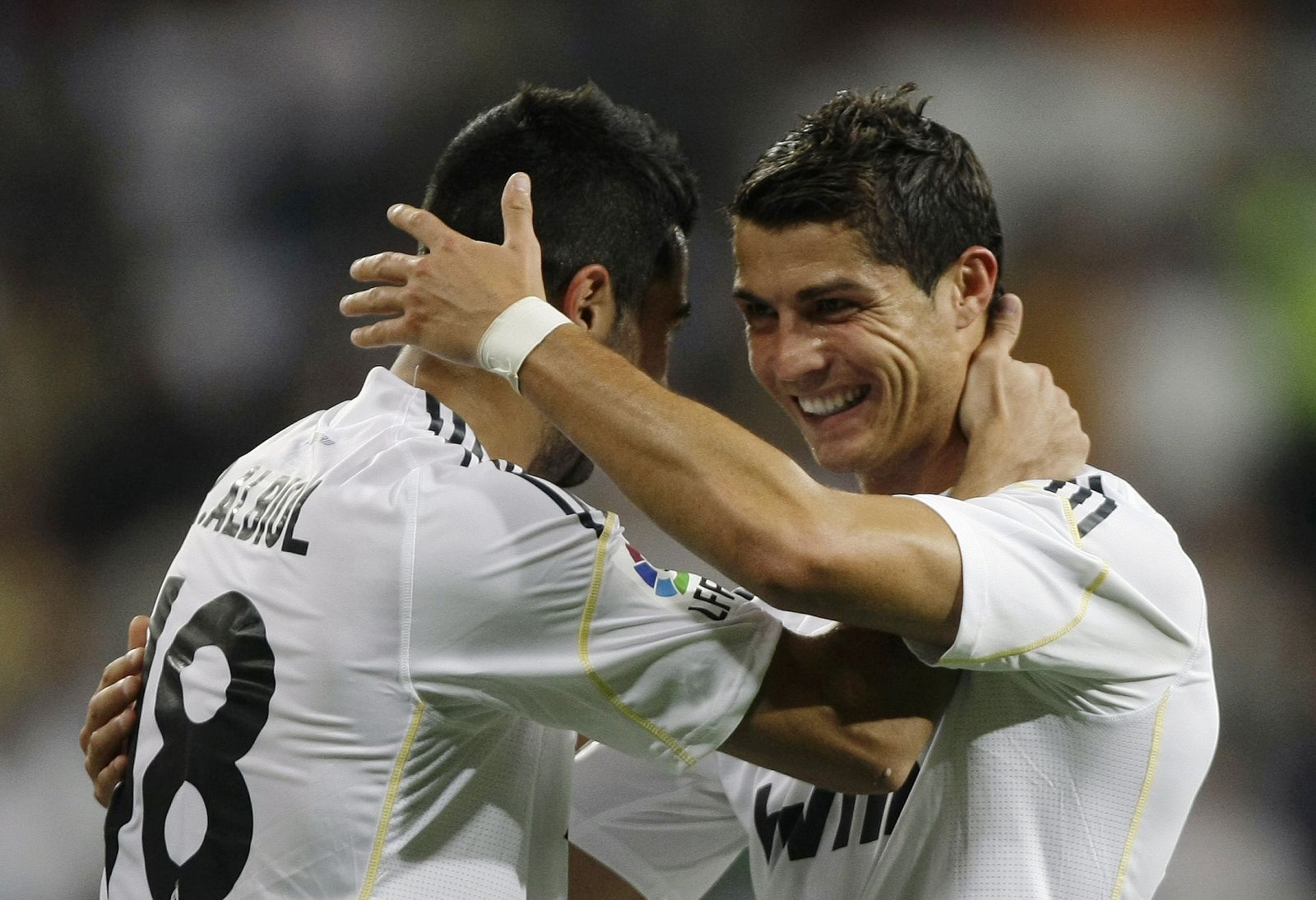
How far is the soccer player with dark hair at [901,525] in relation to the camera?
6.54 feet

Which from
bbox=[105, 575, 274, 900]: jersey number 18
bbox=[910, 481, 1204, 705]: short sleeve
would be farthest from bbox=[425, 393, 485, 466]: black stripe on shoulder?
bbox=[910, 481, 1204, 705]: short sleeve

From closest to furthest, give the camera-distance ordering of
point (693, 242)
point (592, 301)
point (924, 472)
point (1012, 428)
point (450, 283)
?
point (450, 283) < point (1012, 428) < point (592, 301) < point (924, 472) < point (693, 242)

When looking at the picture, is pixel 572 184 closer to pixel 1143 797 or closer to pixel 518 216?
pixel 518 216

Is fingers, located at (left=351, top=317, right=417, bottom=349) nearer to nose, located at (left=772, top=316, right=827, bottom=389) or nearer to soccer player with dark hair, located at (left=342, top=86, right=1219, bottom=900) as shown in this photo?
soccer player with dark hair, located at (left=342, top=86, right=1219, bottom=900)

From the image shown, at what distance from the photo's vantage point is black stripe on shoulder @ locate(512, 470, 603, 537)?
2.11 meters

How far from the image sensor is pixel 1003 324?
2.84 metres

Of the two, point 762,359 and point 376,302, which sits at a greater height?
point 376,302

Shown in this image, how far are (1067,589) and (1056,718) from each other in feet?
0.99

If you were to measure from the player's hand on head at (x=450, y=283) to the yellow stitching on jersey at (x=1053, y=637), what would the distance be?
2.91ft

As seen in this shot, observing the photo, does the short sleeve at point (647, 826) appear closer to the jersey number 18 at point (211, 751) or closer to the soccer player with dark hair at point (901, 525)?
the soccer player with dark hair at point (901, 525)

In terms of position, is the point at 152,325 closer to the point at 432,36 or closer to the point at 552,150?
the point at 432,36

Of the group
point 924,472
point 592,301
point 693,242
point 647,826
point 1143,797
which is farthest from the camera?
point 693,242

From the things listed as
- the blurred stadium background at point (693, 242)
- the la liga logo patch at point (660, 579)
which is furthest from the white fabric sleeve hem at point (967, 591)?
the blurred stadium background at point (693, 242)

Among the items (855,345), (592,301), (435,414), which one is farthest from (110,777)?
(855,345)
